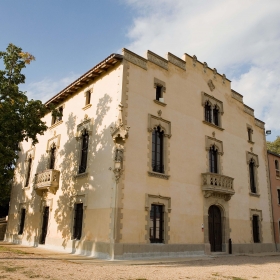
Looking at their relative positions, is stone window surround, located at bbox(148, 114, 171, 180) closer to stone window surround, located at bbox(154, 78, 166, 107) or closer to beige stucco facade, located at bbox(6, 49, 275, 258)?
beige stucco facade, located at bbox(6, 49, 275, 258)

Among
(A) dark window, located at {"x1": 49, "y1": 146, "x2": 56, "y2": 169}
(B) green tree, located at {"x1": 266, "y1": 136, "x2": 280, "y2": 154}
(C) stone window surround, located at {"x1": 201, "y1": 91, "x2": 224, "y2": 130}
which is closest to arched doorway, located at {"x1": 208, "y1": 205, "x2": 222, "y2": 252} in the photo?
(C) stone window surround, located at {"x1": 201, "y1": 91, "x2": 224, "y2": 130}

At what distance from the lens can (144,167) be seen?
17844 mm

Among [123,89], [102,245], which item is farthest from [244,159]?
[102,245]

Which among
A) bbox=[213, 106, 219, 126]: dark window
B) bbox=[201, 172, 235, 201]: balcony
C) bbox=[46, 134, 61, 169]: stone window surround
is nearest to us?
bbox=[201, 172, 235, 201]: balcony

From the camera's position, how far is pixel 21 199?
26422 millimetres

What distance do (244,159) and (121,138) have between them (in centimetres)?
1342

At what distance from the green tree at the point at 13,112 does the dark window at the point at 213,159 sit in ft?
39.8

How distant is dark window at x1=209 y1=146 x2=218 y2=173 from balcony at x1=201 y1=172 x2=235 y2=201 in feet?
3.86

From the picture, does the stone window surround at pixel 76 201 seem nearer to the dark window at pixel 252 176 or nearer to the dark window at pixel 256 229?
the dark window at pixel 256 229

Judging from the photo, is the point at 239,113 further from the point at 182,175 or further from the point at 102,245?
the point at 102,245

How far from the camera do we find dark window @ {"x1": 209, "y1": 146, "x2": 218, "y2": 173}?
22.8 m

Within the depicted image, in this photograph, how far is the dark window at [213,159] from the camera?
22.8 m

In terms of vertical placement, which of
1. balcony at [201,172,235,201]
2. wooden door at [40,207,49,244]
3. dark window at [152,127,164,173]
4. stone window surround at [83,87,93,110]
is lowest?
wooden door at [40,207,49,244]

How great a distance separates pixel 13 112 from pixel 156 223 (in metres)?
10.2
